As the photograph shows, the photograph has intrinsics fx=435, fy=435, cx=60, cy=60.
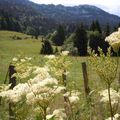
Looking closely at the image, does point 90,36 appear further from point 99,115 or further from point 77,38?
point 99,115

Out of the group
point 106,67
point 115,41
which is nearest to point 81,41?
point 115,41

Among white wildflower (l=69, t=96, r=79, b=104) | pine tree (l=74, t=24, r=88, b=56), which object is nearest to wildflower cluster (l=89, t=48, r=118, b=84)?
white wildflower (l=69, t=96, r=79, b=104)

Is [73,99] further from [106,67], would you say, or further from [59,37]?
[59,37]

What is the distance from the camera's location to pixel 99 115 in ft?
27.5

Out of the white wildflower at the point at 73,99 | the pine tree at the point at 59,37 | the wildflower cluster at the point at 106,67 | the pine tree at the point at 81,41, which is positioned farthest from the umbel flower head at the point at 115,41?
the pine tree at the point at 59,37

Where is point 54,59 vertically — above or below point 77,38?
above

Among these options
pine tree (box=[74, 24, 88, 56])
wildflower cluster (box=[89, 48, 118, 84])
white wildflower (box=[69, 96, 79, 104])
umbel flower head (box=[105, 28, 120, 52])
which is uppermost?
umbel flower head (box=[105, 28, 120, 52])

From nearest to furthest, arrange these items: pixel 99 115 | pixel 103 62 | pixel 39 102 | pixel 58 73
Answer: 1. pixel 39 102
2. pixel 103 62
3. pixel 58 73
4. pixel 99 115

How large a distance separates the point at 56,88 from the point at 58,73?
101cm

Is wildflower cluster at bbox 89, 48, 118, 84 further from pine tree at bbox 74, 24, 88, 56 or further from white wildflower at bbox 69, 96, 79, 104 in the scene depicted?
pine tree at bbox 74, 24, 88, 56

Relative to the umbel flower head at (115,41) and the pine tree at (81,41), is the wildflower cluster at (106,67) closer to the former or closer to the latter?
the umbel flower head at (115,41)

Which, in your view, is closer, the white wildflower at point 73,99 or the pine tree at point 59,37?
the white wildflower at point 73,99

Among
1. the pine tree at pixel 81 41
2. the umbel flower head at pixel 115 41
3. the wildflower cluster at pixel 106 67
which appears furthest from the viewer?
the pine tree at pixel 81 41

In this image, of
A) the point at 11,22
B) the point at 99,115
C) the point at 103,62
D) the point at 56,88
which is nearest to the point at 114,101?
the point at 103,62
